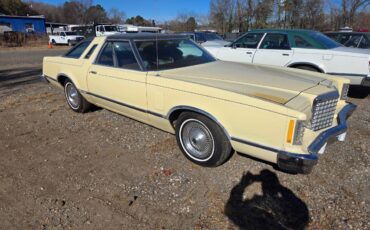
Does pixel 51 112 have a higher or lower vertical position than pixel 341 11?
lower

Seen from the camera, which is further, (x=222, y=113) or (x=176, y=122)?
(x=176, y=122)

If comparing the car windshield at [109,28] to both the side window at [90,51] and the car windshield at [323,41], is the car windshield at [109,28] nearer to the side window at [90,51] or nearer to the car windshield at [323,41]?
the car windshield at [323,41]

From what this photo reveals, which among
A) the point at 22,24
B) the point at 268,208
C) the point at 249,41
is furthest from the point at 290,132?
the point at 22,24

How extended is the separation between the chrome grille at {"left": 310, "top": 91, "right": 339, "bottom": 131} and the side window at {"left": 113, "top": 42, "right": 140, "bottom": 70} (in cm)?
227

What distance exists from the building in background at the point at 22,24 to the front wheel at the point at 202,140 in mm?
51357

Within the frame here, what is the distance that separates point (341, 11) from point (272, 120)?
3848cm

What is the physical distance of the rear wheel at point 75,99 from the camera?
17.3 ft

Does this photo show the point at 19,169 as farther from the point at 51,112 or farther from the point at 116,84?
the point at 51,112

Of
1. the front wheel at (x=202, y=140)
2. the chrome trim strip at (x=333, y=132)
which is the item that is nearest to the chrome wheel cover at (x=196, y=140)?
the front wheel at (x=202, y=140)

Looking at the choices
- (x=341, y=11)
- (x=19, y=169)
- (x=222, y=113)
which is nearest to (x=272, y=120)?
(x=222, y=113)

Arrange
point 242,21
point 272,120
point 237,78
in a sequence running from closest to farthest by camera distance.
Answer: point 272,120
point 237,78
point 242,21

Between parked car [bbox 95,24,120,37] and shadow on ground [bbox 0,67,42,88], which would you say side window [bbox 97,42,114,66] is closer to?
shadow on ground [bbox 0,67,42,88]

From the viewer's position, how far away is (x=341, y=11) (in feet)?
112

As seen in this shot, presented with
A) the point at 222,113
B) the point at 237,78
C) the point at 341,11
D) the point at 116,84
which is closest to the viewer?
the point at 222,113
